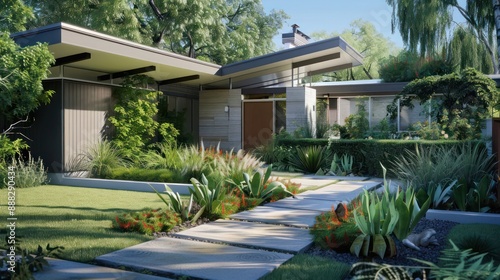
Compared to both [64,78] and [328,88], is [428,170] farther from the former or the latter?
[328,88]

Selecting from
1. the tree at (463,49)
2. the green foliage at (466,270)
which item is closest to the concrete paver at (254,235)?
the green foliage at (466,270)

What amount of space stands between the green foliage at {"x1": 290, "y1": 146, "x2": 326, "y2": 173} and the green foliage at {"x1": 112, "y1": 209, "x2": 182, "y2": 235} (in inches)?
294

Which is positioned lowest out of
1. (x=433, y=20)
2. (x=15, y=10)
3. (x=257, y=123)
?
(x=257, y=123)

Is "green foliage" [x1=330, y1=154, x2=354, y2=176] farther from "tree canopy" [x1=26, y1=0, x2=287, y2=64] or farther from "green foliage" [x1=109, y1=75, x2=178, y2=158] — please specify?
"tree canopy" [x1=26, y1=0, x2=287, y2=64]

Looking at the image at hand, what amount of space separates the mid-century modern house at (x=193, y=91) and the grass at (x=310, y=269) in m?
7.07

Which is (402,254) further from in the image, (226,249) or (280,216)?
(280,216)

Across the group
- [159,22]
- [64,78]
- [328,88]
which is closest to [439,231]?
[64,78]

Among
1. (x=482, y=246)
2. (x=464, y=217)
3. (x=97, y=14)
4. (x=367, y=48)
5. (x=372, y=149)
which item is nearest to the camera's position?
(x=482, y=246)

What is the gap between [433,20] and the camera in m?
22.7

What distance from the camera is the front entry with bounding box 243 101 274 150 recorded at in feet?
55.7

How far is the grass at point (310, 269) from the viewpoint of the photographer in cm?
377

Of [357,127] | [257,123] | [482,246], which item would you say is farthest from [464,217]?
[257,123]

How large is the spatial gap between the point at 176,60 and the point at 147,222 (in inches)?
316

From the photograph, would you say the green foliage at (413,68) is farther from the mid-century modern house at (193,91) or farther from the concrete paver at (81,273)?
the concrete paver at (81,273)
